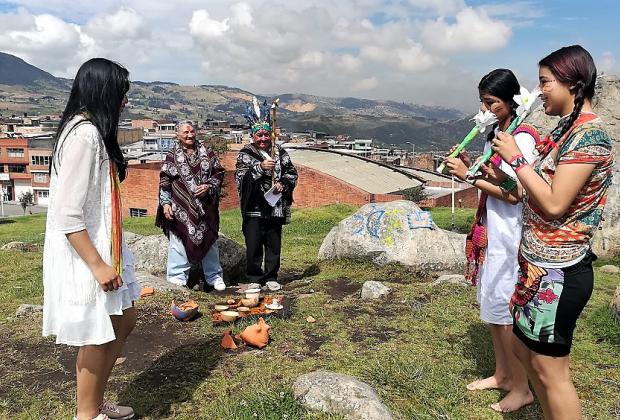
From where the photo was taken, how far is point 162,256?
25.2 feet

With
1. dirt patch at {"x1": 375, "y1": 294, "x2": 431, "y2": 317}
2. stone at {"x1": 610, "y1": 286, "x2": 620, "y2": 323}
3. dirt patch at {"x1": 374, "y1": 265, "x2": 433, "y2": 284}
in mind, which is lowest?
dirt patch at {"x1": 374, "y1": 265, "x2": 433, "y2": 284}

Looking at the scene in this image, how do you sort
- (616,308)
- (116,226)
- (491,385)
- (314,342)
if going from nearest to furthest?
1. (116,226)
2. (491,385)
3. (314,342)
4. (616,308)

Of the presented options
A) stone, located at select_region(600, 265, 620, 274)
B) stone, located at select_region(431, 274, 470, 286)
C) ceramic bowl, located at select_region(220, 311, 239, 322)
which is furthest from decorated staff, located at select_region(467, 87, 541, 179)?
stone, located at select_region(600, 265, 620, 274)

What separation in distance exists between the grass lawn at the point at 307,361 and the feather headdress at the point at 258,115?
89.3 inches

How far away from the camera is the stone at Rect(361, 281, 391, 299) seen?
613cm

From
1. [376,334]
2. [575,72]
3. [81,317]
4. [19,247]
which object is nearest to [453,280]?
[376,334]

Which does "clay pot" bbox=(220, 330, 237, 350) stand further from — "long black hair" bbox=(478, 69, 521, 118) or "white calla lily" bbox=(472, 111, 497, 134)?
"long black hair" bbox=(478, 69, 521, 118)

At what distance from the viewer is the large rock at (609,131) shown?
9.94 meters

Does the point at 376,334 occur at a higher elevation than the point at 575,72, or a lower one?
lower

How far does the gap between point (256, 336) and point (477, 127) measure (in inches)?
100.0

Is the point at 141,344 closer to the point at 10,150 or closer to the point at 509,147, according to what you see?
the point at 509,147

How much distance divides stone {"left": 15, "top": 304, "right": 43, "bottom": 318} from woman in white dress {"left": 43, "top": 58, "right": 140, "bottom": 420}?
2955 mm

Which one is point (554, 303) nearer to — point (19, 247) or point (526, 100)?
point (526, 100)

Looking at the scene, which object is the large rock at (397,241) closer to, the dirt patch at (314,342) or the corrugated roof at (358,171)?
the dirt patch at (314,342)
